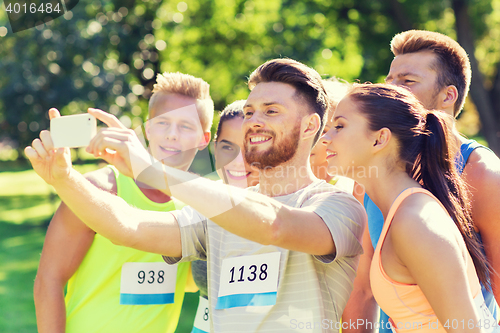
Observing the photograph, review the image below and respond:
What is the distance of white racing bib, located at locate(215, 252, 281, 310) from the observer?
6.64 ft

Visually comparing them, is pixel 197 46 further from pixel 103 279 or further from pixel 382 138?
pixel 382 138

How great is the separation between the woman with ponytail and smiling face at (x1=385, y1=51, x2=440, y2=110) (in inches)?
→ 20.3

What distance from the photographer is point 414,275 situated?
172 centimetres

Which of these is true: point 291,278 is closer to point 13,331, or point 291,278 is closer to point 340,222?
point 340,222

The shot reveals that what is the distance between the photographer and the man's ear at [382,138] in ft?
6.81

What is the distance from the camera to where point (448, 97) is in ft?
8.71

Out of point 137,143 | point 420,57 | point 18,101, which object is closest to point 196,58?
point 18,101

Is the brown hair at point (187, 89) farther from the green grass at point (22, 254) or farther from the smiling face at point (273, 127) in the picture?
the green grass at point (22, 254)

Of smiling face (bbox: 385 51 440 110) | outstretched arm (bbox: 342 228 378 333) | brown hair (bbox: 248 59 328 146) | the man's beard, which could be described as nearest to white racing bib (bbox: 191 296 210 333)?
outstretched arm (bbox: 342 228 378 333)

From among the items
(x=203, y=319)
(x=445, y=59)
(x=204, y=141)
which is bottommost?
(x=203, y=319)

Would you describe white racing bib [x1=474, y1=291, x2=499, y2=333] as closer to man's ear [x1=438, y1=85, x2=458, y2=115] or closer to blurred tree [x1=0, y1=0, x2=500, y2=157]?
man's ear [x1=438, y1=85, x2=458, y2=115]

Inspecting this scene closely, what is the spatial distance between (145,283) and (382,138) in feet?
4.84

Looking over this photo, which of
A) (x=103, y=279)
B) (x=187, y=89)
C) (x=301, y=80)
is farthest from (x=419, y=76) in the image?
(x=103, y=279)

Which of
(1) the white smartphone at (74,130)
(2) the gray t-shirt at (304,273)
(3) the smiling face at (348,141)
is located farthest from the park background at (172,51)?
(1) the white smartphone at (74,130)
